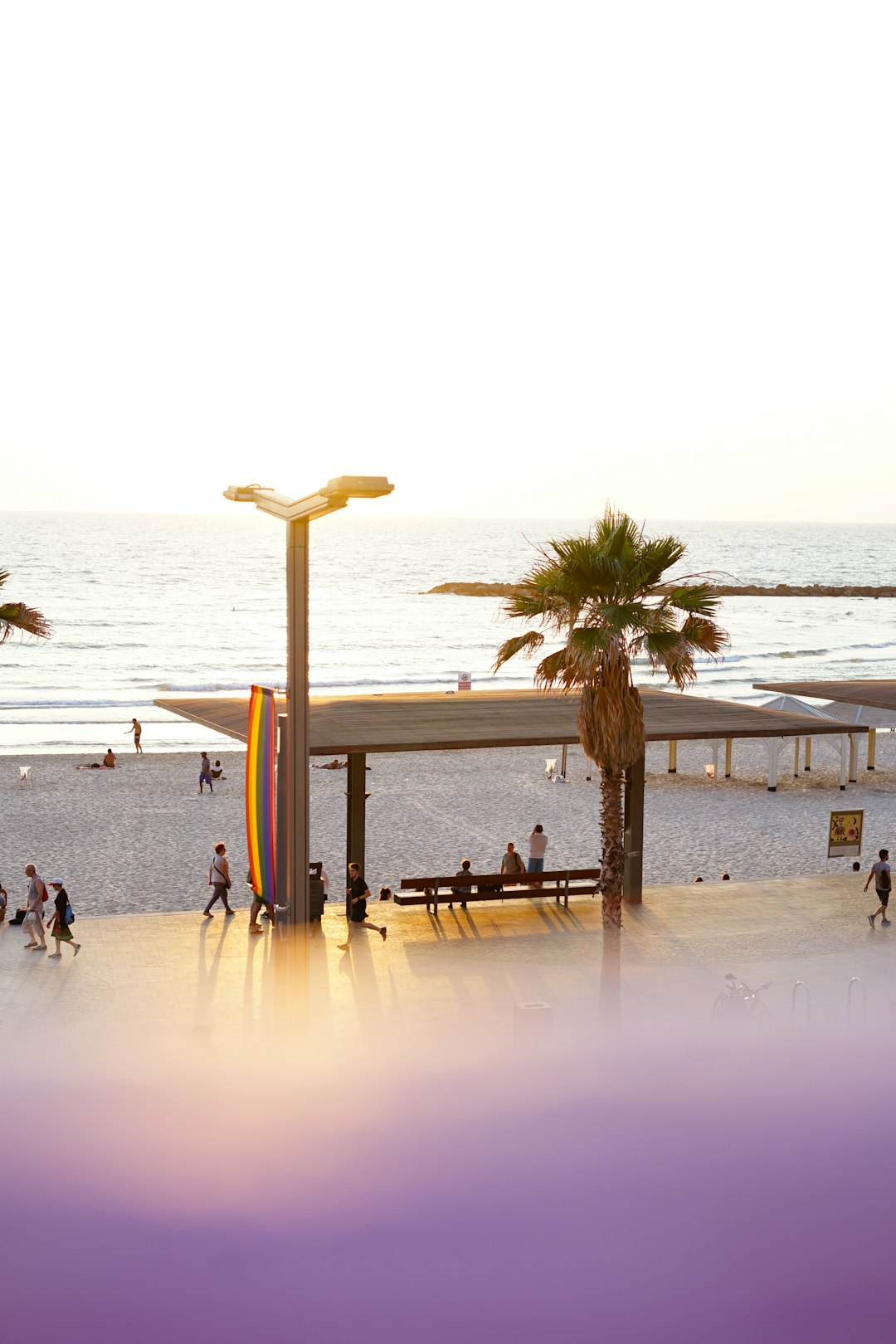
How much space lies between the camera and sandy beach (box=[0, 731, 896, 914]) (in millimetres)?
21688

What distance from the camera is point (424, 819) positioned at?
26.4m

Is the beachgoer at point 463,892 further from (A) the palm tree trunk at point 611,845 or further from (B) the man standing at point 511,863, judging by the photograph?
(A) the palm tree trunk at point 611,845

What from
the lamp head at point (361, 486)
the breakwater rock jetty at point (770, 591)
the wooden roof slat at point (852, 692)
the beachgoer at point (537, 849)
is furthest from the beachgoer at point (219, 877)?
the breakwater rock jetty at point (770, 591)

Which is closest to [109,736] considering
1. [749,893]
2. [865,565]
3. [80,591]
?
[749,893]

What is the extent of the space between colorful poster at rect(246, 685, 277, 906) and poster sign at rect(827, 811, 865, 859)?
9978 mm

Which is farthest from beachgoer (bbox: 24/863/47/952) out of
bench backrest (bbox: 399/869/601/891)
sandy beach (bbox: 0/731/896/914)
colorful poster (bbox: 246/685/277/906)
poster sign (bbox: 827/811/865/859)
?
poster sign (bbox: 827/811/865/859)

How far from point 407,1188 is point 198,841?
21321 millimetres

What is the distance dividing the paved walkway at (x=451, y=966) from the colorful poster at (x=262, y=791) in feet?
3.18

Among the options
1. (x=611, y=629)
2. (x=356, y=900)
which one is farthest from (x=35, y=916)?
(x=611, y=629)

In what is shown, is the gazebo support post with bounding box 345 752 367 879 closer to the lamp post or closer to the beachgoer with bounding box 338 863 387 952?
the beachgoer with bounding box 338 863 387 952

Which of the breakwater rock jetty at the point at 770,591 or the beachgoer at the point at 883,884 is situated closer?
the beachgoer at the point at 883,884

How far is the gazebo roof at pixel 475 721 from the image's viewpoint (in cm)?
1705

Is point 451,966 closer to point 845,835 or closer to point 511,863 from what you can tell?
point 511,863

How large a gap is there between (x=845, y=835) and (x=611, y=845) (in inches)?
290
